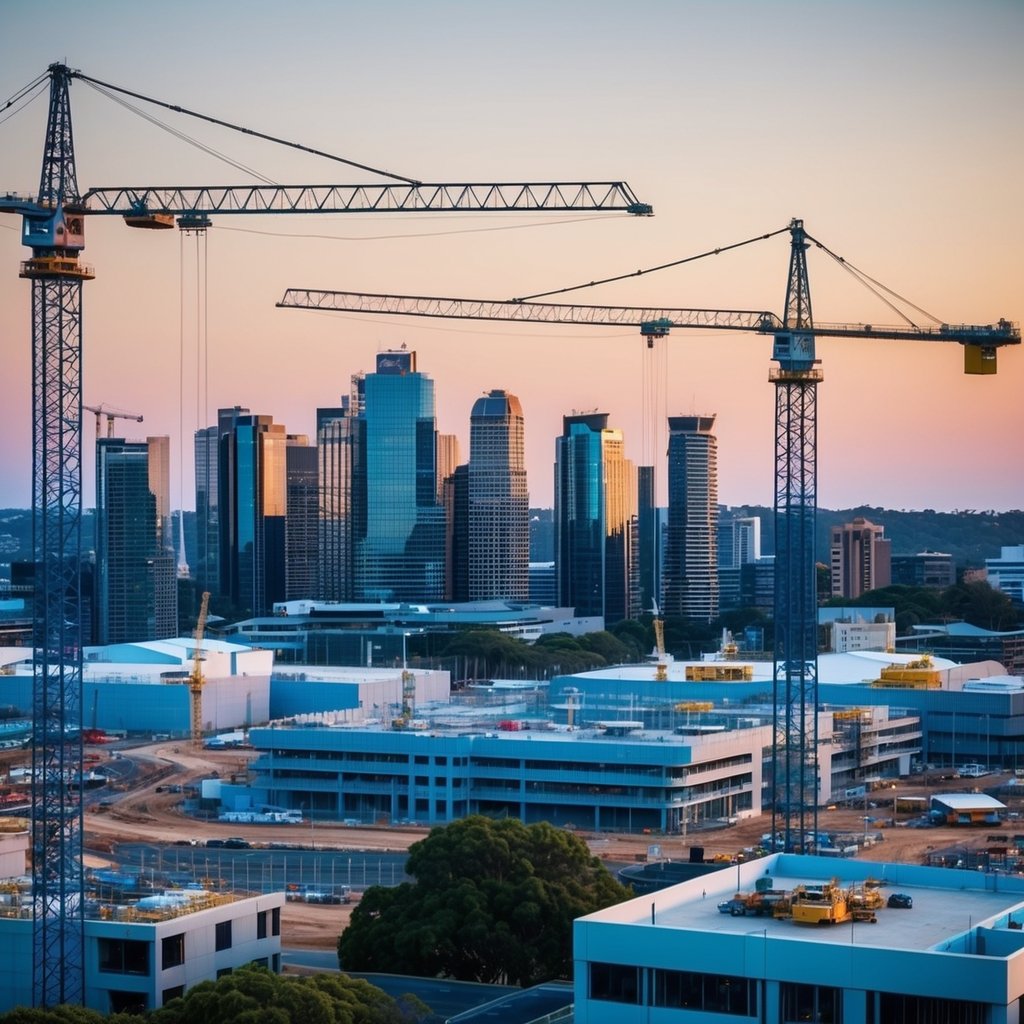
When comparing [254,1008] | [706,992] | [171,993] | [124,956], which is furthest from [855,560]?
[706,992]

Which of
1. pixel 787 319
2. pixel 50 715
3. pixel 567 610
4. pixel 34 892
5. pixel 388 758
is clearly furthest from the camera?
pixel 567 610

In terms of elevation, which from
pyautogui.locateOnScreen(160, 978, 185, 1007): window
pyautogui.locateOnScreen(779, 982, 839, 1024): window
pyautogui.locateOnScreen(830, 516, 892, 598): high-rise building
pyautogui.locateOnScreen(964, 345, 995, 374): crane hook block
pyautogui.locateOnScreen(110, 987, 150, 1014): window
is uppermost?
pyautogui.locateOnScreen(964, 345, 995, 374): crane hook block

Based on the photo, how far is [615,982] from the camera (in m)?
24.3

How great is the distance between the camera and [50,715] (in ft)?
111

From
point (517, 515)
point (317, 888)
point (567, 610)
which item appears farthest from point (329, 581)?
point (317, 888)

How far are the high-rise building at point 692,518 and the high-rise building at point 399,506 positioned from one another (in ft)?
72.3

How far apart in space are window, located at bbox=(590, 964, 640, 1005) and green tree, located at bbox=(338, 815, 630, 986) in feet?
33.9

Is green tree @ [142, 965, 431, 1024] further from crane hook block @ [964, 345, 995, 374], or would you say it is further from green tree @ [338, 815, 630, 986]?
crane hook block @ [964, 345, 995, 374]

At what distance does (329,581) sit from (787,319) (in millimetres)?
144320

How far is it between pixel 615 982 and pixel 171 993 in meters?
9.58

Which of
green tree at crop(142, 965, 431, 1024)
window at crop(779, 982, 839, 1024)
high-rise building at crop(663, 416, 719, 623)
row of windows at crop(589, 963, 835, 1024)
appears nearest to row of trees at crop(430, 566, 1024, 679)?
high-rise building at crop(663, 416, 719, 623)

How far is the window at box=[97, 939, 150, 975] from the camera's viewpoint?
103 ft

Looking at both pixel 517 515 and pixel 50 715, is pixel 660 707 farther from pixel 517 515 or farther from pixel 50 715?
pixel 517 515

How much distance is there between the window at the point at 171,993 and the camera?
1217 inches
